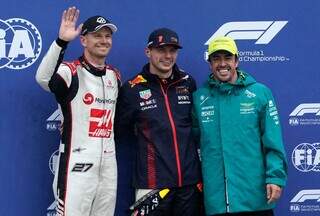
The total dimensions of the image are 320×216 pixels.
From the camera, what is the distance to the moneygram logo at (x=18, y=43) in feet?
9.73

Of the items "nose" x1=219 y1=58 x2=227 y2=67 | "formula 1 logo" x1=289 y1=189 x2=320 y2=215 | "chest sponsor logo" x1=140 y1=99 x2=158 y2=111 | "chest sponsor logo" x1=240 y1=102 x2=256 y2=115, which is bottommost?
"formula 1 logo" x1=289 y1=189 x2=320 y2=215

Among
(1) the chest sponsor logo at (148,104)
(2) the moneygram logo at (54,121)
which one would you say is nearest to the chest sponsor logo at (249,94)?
(1) the chest sponsor logo at (148,104)

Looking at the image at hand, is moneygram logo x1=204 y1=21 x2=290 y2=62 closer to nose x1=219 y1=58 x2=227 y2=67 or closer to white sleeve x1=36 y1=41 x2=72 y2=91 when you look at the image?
nose x1=219 y1=58 x2=227 y2=67

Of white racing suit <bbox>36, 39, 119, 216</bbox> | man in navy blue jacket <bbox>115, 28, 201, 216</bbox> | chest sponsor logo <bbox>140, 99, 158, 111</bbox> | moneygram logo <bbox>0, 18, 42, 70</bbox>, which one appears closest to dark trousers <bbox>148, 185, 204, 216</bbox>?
man in navy blue jacket <bbox>115, 28, 201, 216</bbox>

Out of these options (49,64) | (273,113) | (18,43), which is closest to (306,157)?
(273,113)

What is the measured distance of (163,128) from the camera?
257 centimetres

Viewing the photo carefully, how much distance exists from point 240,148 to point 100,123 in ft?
2.53

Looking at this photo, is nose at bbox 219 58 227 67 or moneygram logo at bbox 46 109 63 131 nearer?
nose at bbox 219 58 227 67

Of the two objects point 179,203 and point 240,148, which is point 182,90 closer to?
point 240,148

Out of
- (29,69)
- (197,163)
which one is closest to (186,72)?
(197,163)

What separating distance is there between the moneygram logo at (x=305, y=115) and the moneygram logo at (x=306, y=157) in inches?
5.7

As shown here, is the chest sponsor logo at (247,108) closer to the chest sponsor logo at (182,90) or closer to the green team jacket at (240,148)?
the green team jacket at (240,148)

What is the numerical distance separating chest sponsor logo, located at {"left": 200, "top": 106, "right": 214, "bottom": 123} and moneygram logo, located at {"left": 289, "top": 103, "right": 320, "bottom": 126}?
737 mm

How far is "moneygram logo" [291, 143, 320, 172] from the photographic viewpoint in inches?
120
